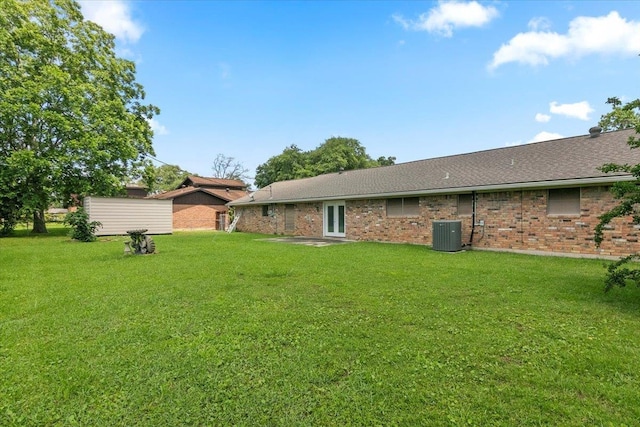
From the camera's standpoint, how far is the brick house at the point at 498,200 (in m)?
8.78

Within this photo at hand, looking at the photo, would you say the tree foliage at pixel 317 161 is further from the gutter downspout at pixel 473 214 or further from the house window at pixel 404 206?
the gutter downspout at pixel 473 214

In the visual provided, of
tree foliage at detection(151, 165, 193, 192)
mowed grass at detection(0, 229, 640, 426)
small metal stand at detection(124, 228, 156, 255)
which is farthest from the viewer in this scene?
tree foliage at detection(151, 165, 193, 192)

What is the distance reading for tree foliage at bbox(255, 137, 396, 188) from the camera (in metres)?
36.6

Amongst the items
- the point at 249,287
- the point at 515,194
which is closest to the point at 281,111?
the point at 515,194

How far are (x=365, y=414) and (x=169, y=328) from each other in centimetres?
257

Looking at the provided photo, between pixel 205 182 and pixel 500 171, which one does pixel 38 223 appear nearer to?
pixel 205 182

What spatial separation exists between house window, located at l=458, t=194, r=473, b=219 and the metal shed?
679 inches

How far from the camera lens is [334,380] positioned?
Result: 8.60 ft

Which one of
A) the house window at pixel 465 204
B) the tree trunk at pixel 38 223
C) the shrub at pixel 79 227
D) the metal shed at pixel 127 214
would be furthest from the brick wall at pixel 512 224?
the tree trunk at pixel 38 223

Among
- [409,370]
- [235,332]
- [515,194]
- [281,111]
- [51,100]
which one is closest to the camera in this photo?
[409,370]

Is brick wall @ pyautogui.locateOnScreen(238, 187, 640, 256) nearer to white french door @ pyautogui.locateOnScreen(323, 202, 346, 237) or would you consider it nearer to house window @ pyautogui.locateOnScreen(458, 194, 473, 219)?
house window @ pyautogui.locateOnScreen(458, 194, 473, 219)

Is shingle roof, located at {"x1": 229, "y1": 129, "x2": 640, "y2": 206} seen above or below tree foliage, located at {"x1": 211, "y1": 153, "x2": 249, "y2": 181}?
below

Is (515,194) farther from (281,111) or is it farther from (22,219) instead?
(22,219)

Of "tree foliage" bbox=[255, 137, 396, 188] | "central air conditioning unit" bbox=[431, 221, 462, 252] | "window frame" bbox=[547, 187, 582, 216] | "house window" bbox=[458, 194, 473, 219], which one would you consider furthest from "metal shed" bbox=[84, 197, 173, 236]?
"window frame" bbox=[547, 187, 582, 216]
